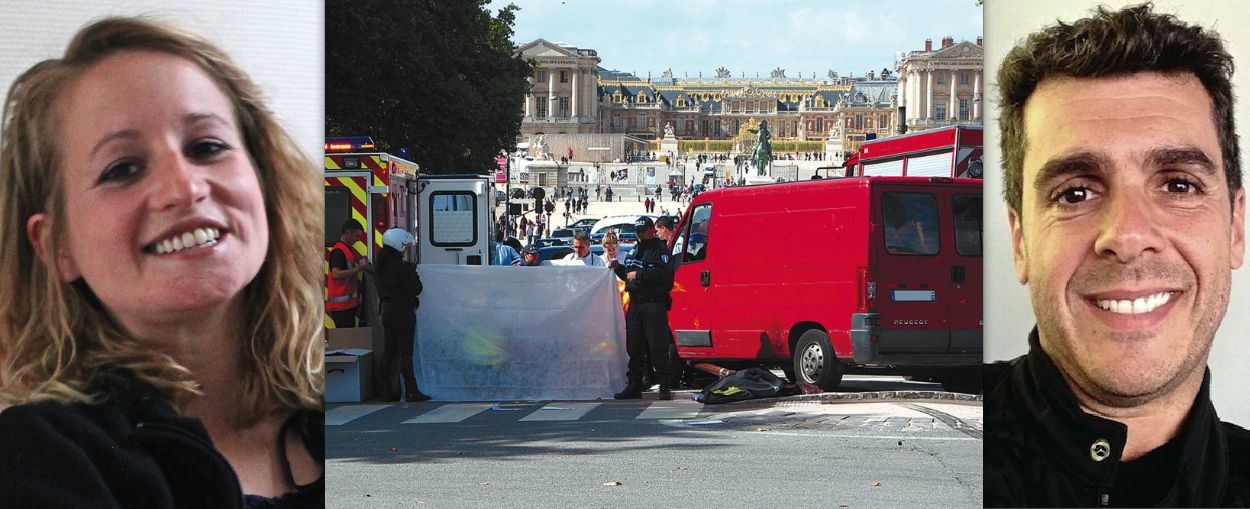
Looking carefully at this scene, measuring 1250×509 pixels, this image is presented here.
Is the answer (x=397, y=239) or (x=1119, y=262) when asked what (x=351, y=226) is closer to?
(x=397, y=239)

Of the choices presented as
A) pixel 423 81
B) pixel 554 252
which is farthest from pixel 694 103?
pixel 423 81

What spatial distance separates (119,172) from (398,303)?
26.4 feet

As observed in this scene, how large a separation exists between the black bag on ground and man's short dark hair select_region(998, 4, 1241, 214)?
7717 millimetres

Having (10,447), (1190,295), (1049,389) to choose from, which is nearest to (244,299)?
(10,447)

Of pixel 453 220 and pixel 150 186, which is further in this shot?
pixel 453 220

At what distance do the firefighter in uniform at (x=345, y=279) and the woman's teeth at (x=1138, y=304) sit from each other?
8.67 meters

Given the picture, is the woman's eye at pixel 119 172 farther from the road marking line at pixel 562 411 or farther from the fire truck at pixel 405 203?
the fire truck at pixel 405 203

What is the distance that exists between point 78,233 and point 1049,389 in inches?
114

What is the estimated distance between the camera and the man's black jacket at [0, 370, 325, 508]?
471cm

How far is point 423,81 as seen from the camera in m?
23.9

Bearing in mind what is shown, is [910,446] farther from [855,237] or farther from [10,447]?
[10,447]

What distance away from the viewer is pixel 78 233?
16.3 feet

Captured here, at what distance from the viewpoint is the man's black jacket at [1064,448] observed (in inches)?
204

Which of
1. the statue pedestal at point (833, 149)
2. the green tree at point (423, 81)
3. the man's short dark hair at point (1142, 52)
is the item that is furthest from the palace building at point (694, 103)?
the man's short dark hair at point (1142, 52)
